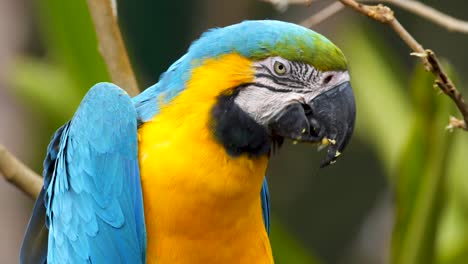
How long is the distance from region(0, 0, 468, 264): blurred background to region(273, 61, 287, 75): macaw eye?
422 mm

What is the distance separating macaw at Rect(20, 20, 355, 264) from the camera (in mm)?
1448

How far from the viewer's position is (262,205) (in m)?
1.72

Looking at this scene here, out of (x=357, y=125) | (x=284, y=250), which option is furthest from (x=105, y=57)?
(x=357, y=125)

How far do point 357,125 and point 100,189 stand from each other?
56.5 inches

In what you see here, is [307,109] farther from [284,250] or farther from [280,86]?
[284,250]

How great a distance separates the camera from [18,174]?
5.54 ft

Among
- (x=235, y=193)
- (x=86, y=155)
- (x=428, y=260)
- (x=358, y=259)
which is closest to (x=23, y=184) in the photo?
(x=86, y=155)

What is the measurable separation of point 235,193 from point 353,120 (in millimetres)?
235

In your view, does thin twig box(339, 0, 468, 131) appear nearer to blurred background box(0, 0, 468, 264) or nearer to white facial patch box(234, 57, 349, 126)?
white facial patch box(234, 57, 349, 126)

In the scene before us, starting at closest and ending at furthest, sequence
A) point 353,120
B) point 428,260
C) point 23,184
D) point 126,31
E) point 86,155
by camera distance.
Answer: point 353,120 → point 86,155 → point 23,184 → point 428,260 → point 126,31

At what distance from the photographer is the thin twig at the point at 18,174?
166cm

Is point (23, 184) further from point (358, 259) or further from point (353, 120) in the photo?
point (358, 259)

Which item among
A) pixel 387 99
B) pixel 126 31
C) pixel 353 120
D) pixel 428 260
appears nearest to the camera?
pixel 353 120

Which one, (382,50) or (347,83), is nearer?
(347,83)
